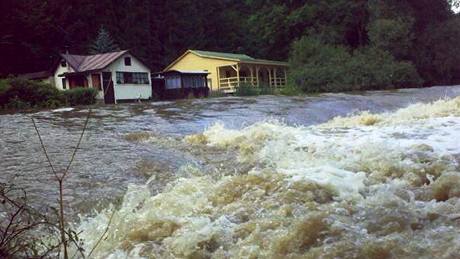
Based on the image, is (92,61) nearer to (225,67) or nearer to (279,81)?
(225,67)

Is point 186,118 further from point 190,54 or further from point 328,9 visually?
point 328,9

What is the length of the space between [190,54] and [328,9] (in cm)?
1196

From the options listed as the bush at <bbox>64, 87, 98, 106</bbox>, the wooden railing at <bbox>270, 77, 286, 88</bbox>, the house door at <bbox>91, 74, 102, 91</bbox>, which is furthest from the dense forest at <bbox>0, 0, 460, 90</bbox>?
the bush at <bbox>64, 87, 98, 106</bbox>

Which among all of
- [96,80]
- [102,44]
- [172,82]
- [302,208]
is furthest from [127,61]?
[302,208]

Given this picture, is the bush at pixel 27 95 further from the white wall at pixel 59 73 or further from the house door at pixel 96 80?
the white wall at pixel 59 73

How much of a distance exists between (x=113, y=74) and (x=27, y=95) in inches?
451

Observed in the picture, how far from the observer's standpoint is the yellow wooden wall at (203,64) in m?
39.7

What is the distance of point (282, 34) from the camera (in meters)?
45.9

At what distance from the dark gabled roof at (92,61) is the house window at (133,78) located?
112 cm

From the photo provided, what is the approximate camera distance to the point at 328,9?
139 ft

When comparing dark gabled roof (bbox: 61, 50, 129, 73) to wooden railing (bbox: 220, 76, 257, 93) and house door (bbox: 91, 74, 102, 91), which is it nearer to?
house door (bbox: 91, 74, 102, 91)

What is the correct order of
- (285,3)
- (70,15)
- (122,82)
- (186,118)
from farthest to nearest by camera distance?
(285,3) < (70,15) < (122,82) < (186,118)

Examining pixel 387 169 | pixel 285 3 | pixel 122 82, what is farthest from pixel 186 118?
pixel 285 3

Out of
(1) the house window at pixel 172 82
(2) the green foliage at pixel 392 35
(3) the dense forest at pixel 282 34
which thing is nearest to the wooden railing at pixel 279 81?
(3) the dense forest at pixel 282 34
